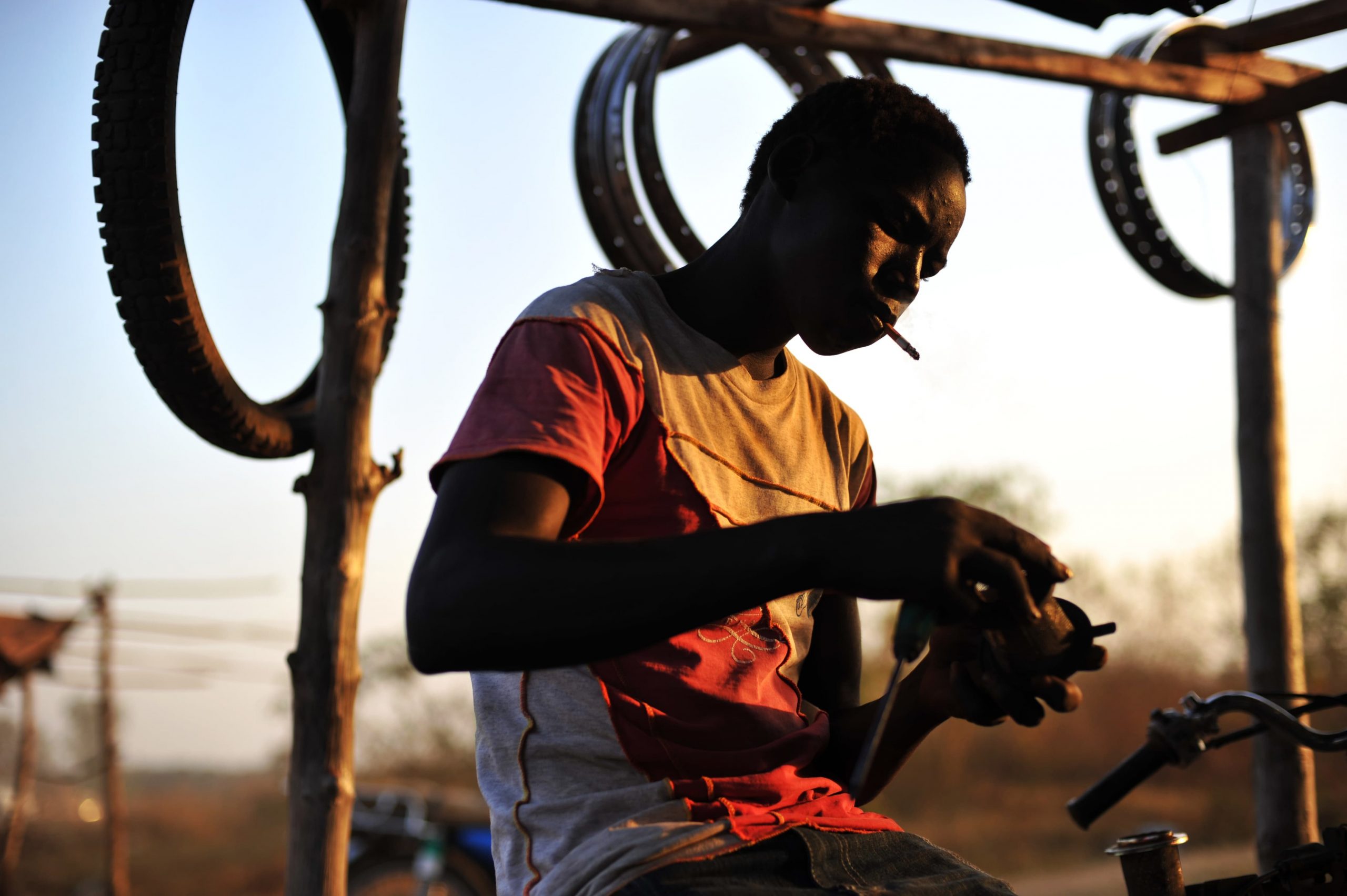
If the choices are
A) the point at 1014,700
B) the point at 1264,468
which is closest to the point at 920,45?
the point at 1264,468

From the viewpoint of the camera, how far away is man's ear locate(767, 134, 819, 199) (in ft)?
5.94

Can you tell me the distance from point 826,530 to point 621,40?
3.44 m

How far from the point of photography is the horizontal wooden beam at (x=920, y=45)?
382cm

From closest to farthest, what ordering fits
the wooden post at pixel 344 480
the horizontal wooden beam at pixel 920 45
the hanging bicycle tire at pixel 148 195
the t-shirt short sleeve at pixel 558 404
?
the t-shirt short sleeve at pixel 558 404 → the hanging bicycle tire at pixel 148 195 → the wooden post at pixel 344 480 → the horizontal wooden beam at pixel 920 45

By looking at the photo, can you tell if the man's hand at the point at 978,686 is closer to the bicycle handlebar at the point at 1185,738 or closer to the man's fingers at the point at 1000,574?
the man's fingers at the point at 1000,574

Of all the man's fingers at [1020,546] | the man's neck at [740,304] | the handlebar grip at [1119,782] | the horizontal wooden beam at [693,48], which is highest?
the horizontal wooden beam at [693,48]

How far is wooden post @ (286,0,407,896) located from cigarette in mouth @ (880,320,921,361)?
70.3 inches

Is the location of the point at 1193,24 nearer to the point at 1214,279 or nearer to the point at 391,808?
the point at 1214,279

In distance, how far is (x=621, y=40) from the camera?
4297mm

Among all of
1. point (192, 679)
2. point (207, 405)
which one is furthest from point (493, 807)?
point (192, 679)

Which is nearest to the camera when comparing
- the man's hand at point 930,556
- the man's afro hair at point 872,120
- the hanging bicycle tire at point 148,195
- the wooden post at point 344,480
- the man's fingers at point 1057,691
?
the man's hand at point 930,556

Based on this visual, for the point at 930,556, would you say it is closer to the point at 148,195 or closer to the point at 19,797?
the point at 148,195

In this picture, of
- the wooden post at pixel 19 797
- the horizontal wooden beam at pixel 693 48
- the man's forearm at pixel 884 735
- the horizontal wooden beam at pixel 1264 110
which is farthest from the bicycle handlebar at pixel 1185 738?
the wooden post at pixel 19 797

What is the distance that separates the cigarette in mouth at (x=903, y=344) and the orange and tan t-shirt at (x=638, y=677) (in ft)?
0.79
